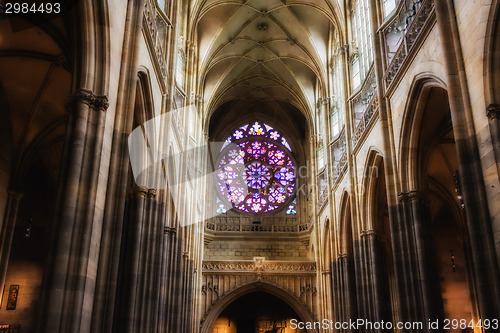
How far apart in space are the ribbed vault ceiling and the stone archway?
9433 mm

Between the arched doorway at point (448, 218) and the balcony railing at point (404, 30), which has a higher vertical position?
the balcony railing at point (404, 30)

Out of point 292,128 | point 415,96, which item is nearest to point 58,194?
point 415,96

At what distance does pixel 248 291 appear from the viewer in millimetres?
24453

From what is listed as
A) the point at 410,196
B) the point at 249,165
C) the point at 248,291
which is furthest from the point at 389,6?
the point at 249,165

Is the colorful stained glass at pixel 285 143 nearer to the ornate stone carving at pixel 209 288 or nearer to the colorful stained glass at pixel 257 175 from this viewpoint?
the colorful stained glass at pixel 257 175

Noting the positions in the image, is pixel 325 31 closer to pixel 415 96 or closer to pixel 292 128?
pixel 292 128

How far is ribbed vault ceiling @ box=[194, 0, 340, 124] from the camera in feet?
73.8

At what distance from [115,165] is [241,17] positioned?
52.5 ft

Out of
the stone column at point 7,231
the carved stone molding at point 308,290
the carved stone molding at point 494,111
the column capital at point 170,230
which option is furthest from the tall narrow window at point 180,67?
the carved stone molding at point 494,111

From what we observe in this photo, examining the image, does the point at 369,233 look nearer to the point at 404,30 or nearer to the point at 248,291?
the point at 404,30

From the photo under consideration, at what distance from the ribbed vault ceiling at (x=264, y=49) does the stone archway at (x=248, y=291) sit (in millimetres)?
9433

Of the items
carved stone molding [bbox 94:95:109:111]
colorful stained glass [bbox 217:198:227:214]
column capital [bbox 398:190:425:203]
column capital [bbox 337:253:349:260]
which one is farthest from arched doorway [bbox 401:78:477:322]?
colorful stained glass [bbox 217:198:227:214]

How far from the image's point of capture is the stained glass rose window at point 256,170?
28766 millimetres

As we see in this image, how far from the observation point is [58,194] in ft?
25.3
